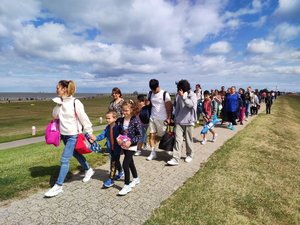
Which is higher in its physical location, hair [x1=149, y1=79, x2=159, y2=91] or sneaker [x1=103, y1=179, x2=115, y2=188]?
hair [x1=149, y1=79, x2=159, y2=91]

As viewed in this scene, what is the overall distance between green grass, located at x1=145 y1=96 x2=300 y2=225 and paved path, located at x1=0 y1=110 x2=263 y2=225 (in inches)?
10.7

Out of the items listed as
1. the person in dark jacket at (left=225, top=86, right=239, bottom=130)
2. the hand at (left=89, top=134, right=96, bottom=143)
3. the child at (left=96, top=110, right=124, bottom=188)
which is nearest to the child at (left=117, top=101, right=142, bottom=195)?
the child at (left=96, top=110, right=124, bottom=188)

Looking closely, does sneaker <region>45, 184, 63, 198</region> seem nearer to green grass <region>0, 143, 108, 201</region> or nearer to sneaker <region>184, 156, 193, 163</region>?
green grass <region>0, 143, 108, 201</region>

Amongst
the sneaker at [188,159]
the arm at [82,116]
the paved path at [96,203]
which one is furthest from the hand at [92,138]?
the sneaker at [188,159]

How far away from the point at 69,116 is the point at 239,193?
3.52 m

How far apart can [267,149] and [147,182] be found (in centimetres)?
479

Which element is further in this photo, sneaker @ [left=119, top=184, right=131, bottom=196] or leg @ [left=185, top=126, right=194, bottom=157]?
leg @ [left=185, top=126, right=194, bottom=157]

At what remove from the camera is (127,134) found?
421 cm

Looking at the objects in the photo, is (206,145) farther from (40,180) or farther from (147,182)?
(40,180)

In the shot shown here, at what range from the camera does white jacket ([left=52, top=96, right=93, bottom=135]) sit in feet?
13.5

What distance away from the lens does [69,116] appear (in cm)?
413

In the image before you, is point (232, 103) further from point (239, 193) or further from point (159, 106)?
point (239, 193)

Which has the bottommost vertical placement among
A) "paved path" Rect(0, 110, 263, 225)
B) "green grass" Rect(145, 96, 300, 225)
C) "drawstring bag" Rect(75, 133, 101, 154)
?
"green grass" Rect(145, 96, 300, 225)

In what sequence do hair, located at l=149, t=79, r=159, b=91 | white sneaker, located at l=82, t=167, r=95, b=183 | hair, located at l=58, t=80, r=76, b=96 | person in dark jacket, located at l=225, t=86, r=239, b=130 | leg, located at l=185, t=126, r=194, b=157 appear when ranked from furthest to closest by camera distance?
person in dark jacket, located at l=225, t=86, r=239, b=130, leg, located at l=185, t=126, r=194, b=157, hair, located at l=149, t=79, r=159, b=91, white sneaker, located at l=82, t=167, r=95, b=183, hair, located at l=58, t=80, r=76, b=96
